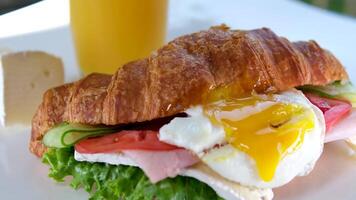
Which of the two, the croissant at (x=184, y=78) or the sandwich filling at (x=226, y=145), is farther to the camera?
the croissant at (x=184, y=78)

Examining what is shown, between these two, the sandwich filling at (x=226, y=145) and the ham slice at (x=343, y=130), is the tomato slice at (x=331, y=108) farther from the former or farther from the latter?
the sandwich filling at (x=226, y=145)

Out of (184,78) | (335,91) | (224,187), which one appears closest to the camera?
(224,187)

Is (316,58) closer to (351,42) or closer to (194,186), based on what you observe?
(194,186)

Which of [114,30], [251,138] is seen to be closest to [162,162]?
[251,138]

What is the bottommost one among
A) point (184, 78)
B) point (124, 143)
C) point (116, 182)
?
point (116, 182)

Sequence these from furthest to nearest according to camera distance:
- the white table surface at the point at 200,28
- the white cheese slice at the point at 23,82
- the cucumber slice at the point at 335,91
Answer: the white cheese slice at the point at 23,82
the cucumber slice at the point at 335,91
the white table surface at the point at 200,28

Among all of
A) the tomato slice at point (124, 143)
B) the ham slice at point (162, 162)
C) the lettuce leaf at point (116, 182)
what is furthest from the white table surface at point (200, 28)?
the ham slice at point (162, 162)

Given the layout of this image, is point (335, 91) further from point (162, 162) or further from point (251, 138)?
point (162, 162)
